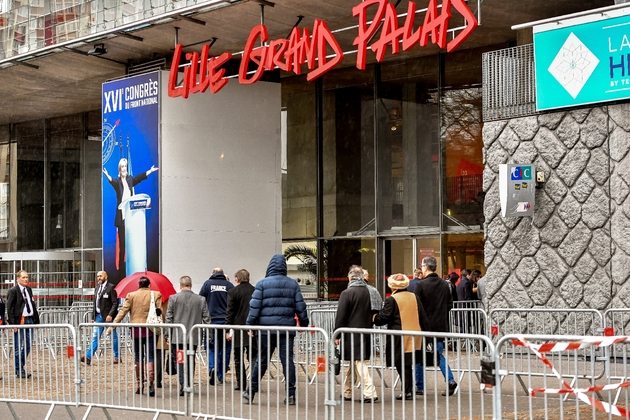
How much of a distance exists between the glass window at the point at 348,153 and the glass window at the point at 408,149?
432 mm

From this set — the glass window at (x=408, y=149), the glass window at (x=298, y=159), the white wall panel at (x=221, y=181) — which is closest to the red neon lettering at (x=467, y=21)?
the glass window at (x=408, y=149)

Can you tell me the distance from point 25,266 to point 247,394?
2190 cm

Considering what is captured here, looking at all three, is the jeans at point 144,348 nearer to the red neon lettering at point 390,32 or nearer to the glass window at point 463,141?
the red neon lettering at point 390,32

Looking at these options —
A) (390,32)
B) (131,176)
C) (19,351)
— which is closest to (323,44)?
(390,32)

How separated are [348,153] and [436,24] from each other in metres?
8.75

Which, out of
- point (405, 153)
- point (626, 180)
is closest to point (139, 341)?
point (626, 180)

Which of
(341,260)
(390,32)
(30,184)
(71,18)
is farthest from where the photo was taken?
(30,184)

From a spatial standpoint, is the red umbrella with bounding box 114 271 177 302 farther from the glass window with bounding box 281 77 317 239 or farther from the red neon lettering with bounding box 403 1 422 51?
the glass window with bounding box 281 77 317 239

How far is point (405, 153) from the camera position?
24.2 meters

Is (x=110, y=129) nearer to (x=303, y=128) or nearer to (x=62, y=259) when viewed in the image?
(x=303, y=128)

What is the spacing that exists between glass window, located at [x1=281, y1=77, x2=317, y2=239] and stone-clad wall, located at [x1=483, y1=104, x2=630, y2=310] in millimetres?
9255

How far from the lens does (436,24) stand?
1711 centimetres

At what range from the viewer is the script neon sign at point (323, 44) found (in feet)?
56.1

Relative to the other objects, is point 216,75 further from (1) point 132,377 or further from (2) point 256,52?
(1) point 132,377
